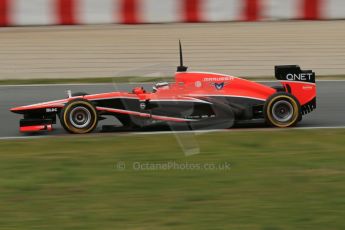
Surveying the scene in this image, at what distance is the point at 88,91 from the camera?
39.3 ft

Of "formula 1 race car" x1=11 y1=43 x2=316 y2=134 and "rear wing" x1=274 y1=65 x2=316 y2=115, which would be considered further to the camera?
"rear wing" x1=274 y1=65 x2=316 y2=115

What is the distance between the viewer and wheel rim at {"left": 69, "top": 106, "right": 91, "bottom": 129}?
879 cm

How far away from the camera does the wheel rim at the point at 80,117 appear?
879 centimetres

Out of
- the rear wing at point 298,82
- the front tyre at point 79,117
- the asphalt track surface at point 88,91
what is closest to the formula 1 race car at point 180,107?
the front tyre at point 79,117

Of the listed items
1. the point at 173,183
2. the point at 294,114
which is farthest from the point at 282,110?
the point at 173,183

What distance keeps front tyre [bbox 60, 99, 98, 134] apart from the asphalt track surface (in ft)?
1.19

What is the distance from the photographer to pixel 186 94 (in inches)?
350

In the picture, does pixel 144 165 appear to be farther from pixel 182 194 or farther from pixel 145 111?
pixel 145 111

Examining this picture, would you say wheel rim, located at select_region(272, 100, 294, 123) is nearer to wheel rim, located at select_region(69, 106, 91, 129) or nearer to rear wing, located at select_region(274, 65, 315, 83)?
rear wing, located at select_region(274, 65, 315, 83)

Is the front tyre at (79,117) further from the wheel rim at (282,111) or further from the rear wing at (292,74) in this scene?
the rear wing at (292,74)

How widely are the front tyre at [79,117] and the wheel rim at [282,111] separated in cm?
211

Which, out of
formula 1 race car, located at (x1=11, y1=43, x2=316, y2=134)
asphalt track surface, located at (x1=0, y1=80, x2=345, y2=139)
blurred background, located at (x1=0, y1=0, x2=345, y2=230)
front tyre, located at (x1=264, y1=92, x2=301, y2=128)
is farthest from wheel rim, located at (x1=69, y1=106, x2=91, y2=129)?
front tyre, located at (x1=264, y1=92, x2=301, y2=128)

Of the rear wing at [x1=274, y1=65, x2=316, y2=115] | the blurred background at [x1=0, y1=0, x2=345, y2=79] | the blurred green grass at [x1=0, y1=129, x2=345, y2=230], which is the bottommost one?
the blurred green grass at [x1=0, y1=129, x2=345, y2=230]

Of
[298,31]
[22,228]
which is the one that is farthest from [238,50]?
[22,228]
